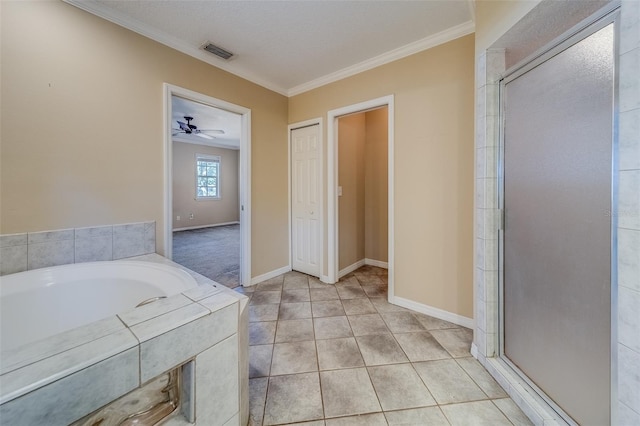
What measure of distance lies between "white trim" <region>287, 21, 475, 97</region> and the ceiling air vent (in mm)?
952

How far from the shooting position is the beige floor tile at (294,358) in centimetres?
150

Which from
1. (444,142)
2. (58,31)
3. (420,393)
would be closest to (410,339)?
(420,393)

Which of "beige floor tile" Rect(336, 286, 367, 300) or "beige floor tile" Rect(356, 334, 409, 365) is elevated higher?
"beige floor tile" Rect(336, 286, 367, 300)

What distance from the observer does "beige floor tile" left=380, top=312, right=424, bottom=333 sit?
Answer: 194 centimetres

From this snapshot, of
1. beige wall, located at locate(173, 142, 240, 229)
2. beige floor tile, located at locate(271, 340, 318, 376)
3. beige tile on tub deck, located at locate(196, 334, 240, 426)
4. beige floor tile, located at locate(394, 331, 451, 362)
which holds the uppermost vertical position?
beige wall, located at locate(173, 142, 240, 229)

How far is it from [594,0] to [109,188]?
304 centimetres

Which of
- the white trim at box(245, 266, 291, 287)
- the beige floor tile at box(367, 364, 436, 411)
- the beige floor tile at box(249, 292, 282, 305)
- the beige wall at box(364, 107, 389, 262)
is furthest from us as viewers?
the beige wall at box(364, 107, 389, 262)

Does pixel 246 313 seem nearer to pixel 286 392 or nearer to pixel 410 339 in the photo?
pixel 286 392

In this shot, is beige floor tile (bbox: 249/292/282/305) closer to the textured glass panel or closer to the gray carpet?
the gray carpet

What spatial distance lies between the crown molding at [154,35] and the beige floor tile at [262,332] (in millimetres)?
2600

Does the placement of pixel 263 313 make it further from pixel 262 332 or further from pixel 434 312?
pixel 434 312

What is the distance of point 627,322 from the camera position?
2.65 feet

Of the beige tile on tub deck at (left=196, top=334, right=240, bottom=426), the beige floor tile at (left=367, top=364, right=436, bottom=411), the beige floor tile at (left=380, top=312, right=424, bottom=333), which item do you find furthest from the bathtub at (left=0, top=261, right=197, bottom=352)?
the beige floor tile at (left=380, top=312, right=424, bottom=333)

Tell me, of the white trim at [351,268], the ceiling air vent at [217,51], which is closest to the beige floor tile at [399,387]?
the white trim at [351,268]
